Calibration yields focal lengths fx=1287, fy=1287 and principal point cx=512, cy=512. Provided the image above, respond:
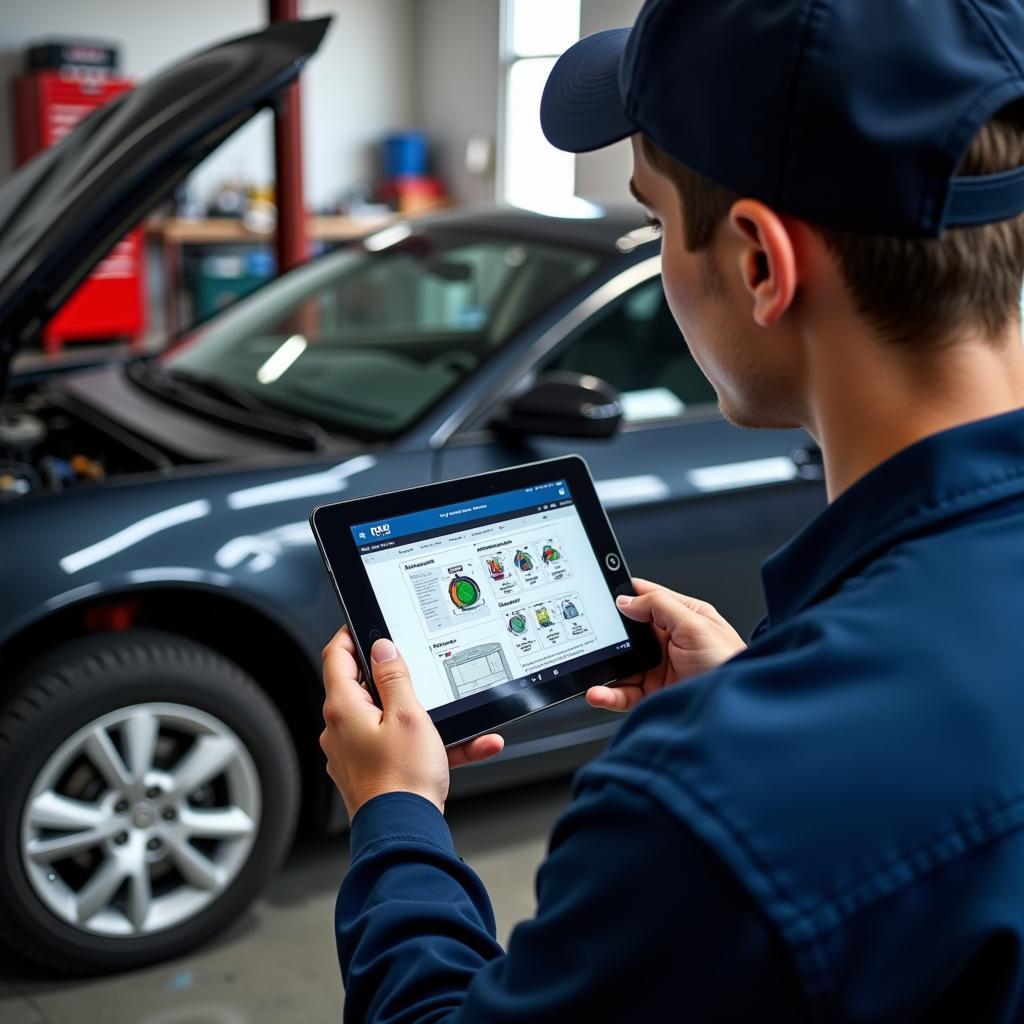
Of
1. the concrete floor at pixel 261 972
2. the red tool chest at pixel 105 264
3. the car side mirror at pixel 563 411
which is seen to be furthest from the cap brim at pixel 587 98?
the red tool chest at pixel 105 264

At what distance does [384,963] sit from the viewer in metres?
0.76

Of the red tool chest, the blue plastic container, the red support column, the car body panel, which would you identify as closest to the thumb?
the car body panel

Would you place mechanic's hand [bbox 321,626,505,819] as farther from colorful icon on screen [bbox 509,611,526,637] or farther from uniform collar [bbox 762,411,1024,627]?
uniform collar [bbox 762,411,1024,627]

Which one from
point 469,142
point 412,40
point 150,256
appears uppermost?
point 412,40

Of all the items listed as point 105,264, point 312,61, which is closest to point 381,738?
point 105,264

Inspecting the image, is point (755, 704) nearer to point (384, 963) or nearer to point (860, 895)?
point (860, 895)

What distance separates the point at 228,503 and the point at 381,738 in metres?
1.18

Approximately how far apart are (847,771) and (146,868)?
5.58 ft

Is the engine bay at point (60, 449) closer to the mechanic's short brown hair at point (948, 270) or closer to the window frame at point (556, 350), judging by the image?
the window frame at point (556, 350)

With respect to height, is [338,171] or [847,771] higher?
[847,771]

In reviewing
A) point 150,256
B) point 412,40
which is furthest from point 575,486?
point 412,40

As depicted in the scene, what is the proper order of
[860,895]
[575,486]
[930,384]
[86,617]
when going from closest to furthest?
[860,895] → [930,384] → [575,486] → [86,617]

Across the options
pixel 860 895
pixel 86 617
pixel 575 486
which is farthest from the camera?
pixel 86 617

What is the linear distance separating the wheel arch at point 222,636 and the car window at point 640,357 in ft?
2.37
